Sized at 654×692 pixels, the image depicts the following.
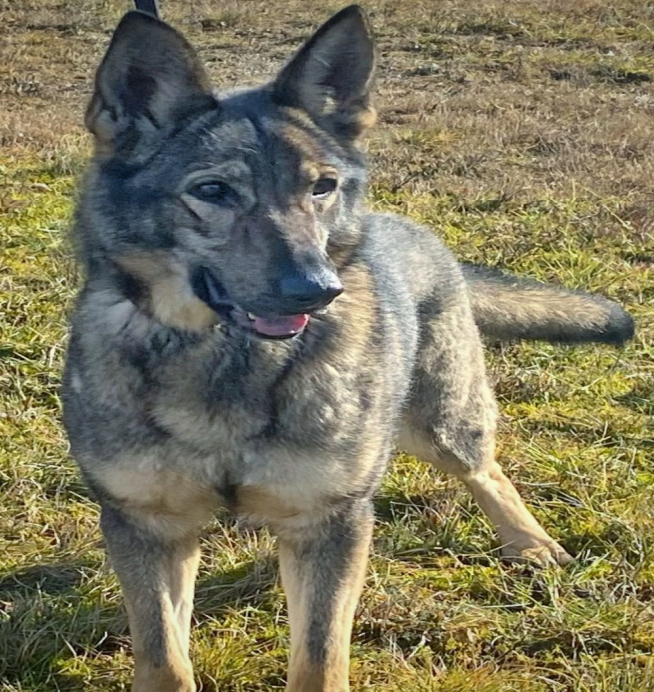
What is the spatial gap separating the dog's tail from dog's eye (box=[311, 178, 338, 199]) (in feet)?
5.70

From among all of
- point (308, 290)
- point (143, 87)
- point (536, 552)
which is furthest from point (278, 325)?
point (536, 552)

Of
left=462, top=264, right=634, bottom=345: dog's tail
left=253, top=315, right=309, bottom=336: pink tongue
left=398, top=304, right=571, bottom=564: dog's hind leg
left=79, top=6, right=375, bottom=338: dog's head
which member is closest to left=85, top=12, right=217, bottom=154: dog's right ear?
left=79, top=6, right=375, bottom=338: dog's head

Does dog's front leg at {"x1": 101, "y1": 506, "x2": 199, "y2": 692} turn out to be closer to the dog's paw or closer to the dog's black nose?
the dog's black nose

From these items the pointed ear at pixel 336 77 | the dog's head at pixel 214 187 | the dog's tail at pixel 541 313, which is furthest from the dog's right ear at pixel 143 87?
the dog's tail at pixel 541 313

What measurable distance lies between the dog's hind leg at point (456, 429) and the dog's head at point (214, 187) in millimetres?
1075

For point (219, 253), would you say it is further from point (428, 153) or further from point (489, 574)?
point (428, 153)

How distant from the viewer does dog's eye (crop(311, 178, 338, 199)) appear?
282 centimetres

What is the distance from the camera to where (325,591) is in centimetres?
293

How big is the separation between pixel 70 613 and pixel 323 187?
1.72 m

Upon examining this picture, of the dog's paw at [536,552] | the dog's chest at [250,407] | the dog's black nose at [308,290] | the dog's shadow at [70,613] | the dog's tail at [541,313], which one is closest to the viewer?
the dog's black nose at [308,290]

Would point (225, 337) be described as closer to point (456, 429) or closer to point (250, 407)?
point (250, 407)

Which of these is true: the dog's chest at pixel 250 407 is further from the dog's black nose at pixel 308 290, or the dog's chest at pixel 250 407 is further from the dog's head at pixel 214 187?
the dog's black nose at pixel 308 290

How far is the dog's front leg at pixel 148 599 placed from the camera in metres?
2.90

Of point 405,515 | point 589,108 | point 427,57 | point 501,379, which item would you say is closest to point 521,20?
point 427,57
